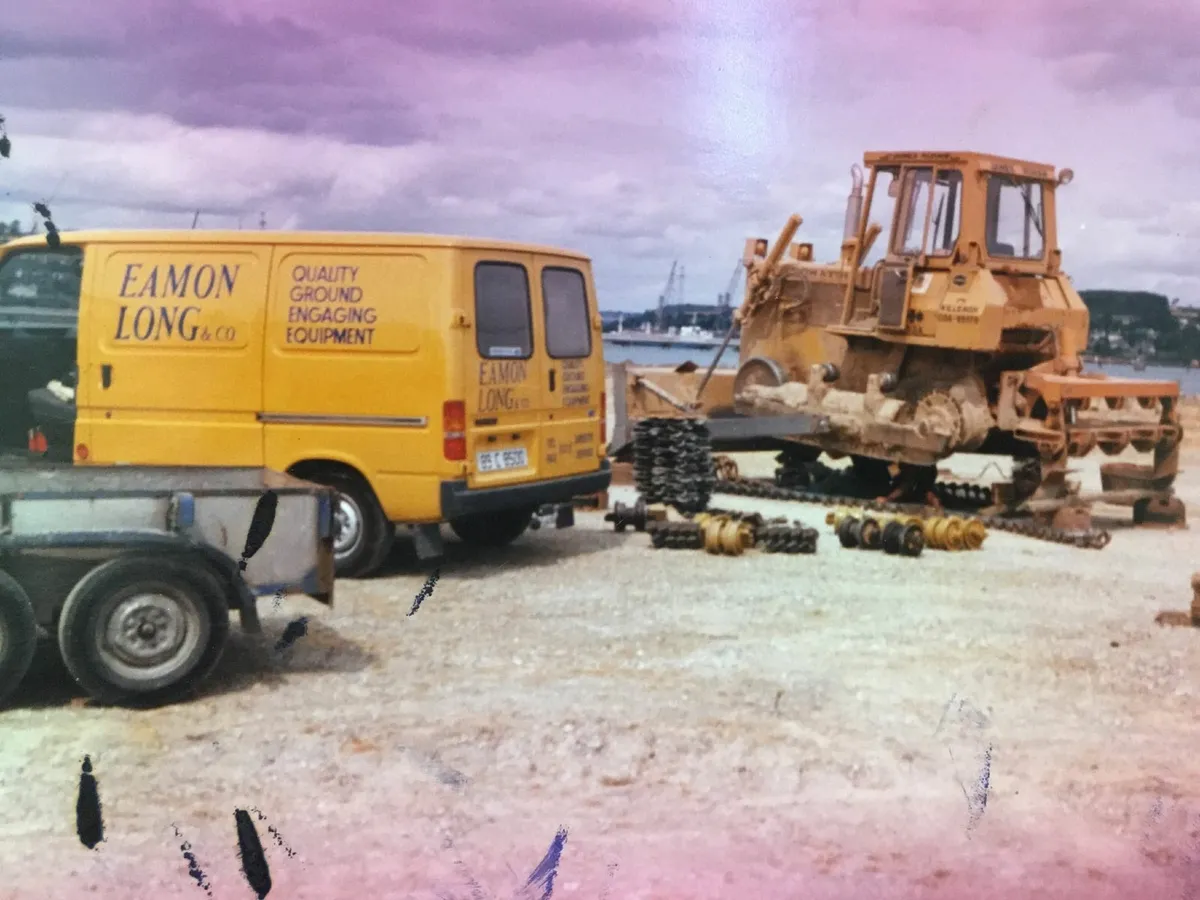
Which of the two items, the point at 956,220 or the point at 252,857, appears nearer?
the point at 252,857

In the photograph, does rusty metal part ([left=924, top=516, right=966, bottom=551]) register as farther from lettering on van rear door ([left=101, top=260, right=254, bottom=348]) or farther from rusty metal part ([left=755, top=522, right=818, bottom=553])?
lettering on van rear door ([left=101, top=260, right=254, bottom=348])

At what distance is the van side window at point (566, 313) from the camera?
9148 mm

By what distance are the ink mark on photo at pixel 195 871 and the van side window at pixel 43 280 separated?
5.39m

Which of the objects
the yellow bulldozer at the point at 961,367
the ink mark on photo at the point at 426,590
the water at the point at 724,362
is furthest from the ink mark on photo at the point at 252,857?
the yellow bulldozer at the point at 961,367

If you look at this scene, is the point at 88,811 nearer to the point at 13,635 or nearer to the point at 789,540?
the point at 13,635

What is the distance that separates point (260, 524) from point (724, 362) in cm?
992

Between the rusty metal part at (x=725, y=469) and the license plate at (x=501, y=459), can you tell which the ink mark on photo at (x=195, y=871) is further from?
the rusty metal part at (x=725, y=469)

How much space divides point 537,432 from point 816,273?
6.63 meters

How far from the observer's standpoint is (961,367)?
42.2 ft

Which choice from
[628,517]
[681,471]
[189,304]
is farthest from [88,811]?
[681,471]

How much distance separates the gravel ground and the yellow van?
86 cm

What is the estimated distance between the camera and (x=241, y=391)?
8.48 metres

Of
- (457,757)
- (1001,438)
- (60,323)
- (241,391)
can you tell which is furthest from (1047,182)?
(457,757)

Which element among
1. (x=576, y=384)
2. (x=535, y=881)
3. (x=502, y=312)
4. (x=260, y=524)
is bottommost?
(x=535, y=881)
